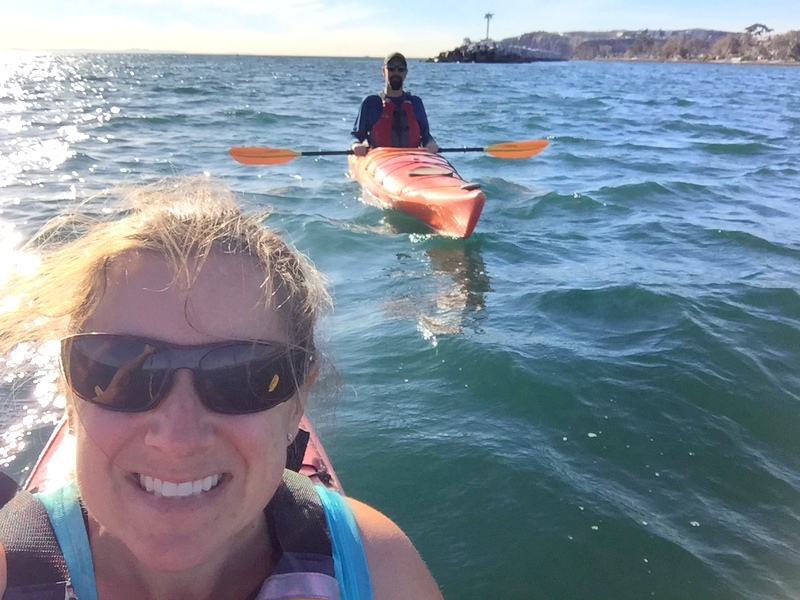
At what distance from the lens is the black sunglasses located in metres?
1.25

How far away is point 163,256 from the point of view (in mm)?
1299

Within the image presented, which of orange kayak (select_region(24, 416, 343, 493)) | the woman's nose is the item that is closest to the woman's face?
the woman's nose

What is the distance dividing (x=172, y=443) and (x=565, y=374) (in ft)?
11.2

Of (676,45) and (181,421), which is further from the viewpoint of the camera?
(676,45)

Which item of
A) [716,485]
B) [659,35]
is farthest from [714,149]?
[659,35]

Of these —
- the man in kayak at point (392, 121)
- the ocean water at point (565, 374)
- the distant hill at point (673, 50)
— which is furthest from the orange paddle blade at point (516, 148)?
the distant hill at point (673, 50)

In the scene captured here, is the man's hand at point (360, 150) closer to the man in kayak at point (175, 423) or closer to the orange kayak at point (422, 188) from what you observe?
the orange kayak at point (422, 188)

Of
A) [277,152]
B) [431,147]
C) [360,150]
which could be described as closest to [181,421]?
[277,152]

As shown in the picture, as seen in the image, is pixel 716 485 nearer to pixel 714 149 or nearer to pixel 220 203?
pixel 220 203

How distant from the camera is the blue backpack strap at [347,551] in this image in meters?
1.40

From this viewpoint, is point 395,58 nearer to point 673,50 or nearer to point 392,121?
point 392,121

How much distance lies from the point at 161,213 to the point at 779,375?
4143 millimetres

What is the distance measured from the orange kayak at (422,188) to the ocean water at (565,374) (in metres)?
0.24

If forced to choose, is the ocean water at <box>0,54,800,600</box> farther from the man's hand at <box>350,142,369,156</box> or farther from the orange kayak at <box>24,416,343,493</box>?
the man's hand at <box>350,142,369,156</box>
